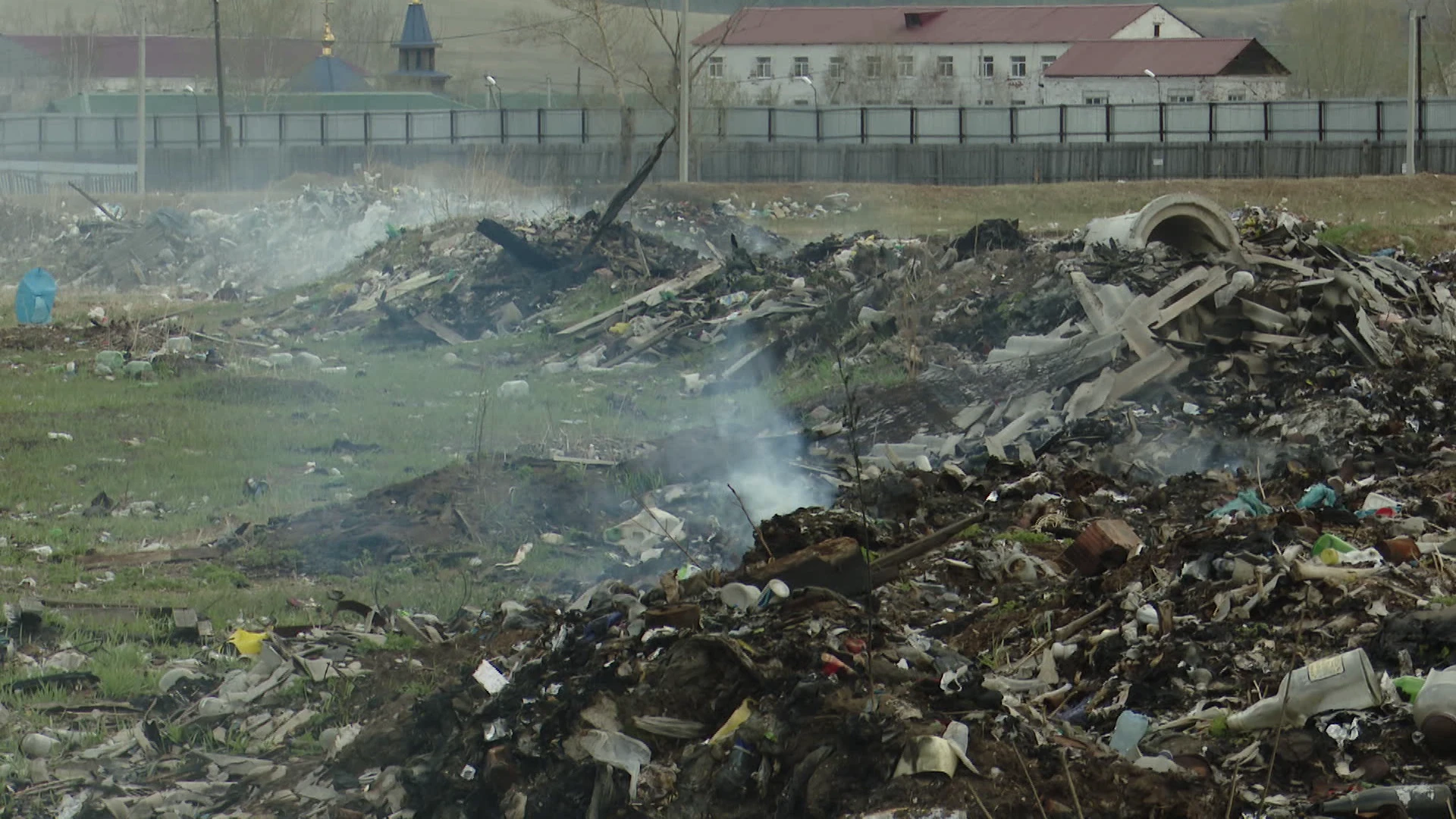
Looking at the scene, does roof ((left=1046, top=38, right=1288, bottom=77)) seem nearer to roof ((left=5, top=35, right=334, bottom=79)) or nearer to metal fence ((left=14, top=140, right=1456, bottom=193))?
metal fence ((left=14, top=140, right=1456, bottom=193))

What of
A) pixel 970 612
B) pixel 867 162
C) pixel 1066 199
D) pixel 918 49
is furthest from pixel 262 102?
pixel 970 612

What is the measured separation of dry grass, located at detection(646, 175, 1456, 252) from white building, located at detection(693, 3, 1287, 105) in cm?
3390

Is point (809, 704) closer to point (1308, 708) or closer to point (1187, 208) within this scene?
point (1308, 708)

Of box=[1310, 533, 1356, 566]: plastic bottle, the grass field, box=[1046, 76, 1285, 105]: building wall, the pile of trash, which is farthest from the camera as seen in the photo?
box=[1046, 76, 1285, 105]: building wall

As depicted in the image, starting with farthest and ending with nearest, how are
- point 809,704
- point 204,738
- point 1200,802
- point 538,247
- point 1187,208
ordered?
point 538,247 → point 1187,208 → point 204,738 → point 809,704 → point 1200,802

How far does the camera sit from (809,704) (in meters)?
4.51

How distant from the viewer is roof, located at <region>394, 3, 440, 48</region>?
8406cm

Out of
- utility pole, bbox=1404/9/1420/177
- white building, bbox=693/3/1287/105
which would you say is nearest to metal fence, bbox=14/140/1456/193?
utility pole, bbox=1404/9/1420/177

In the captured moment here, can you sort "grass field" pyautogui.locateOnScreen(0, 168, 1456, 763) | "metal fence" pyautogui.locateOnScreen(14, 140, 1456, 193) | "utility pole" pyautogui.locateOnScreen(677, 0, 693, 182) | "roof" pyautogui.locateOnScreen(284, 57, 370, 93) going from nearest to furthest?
"grass field" pyautogui.locateOnScreen(0, 168, 1456, 763) → "utility pole" pyautogui.locateOnScreen(677, 0, 693, 182) → "metal fence" pyautogui.locateOnScreen(14, 140, 1456, 193) → "roof" pyautogui.locateOnScreen(284, 57, 370, 93)

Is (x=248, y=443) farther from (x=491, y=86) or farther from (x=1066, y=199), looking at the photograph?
(x=491, y=86)

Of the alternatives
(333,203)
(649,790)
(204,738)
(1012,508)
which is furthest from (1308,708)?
(333,203)

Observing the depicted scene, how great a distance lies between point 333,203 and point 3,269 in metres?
6.11

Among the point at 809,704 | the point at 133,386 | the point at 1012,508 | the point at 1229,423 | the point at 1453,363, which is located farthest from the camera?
the point at 133,386

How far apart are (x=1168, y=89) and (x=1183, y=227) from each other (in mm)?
47232
